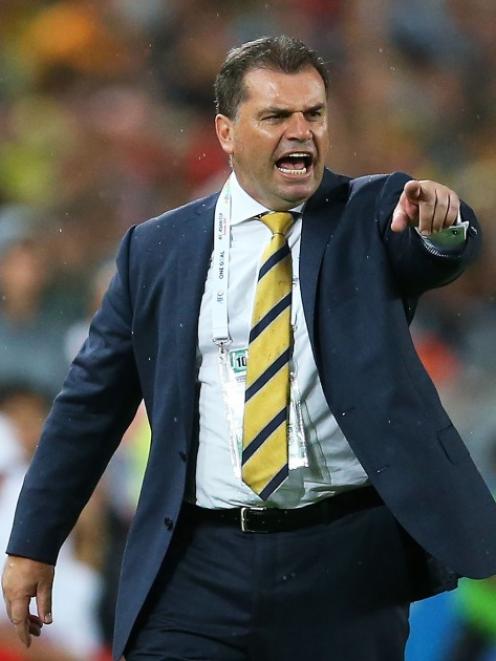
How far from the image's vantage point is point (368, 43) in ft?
16.2

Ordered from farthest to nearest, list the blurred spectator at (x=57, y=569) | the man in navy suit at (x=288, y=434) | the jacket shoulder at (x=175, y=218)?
the blurred spectator at (x=57, y=569) → the jacket shoulder at (x=175, y=218) → the man in navy suit at (x=288, y=434)

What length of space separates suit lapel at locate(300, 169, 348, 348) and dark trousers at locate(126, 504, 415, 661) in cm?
41

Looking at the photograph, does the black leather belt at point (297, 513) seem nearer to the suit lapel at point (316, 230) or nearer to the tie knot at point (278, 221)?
the suit lapel at point (316, 230)

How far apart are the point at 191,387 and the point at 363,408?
0.36m

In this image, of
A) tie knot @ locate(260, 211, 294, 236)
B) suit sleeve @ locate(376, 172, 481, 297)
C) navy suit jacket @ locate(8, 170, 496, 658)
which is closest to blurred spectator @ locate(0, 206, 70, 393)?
navy suit jacket @ locate(8, 170, 496, 658)

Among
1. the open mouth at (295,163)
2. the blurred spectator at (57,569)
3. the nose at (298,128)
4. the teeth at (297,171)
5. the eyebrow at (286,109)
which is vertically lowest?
the blurred spectator at (57,569)

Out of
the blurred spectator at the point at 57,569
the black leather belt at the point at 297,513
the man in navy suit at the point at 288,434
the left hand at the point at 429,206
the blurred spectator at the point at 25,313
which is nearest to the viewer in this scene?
the left hand at the point at 429,206

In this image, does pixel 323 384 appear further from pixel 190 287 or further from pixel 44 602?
pixel 44 602

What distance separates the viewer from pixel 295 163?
2.65 metres

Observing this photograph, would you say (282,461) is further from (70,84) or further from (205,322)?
(70,84)

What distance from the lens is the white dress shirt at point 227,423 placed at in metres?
2.56

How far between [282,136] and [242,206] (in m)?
0.19

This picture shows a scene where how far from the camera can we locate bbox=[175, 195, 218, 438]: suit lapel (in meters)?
2.62

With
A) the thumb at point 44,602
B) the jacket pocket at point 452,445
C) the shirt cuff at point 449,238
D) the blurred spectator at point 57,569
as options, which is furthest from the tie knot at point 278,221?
the blurred spectator at point 57,569
